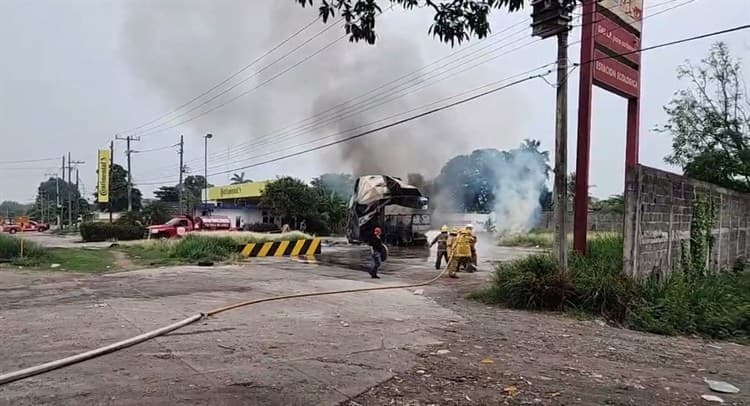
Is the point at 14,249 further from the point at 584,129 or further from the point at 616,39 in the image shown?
the point at 616,39

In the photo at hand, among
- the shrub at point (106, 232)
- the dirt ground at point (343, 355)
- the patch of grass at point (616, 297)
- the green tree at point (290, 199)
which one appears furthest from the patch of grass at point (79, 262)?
the green tree at point (290, 199)

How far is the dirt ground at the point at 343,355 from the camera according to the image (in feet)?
14.6

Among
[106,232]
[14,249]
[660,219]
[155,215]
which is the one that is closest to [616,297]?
[660,219]

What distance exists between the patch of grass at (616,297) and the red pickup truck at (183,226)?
20.0 m

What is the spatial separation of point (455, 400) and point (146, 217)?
4475cm

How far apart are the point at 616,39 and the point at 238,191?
4163cm

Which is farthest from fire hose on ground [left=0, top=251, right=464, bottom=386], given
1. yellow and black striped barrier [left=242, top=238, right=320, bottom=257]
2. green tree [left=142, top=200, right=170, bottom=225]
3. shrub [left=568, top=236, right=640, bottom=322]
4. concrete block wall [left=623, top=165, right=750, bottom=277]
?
green tree [left=142, top=200, right=170, bottom=225]

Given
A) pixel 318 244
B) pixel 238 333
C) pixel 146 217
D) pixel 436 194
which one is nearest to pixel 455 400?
pixel 238 333

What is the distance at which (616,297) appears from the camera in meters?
8.98

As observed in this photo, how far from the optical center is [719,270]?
581 inches

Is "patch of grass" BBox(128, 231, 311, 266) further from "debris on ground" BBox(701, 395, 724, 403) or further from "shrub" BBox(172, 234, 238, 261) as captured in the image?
"debris on ground" BBox(701, 395, 724, 403)

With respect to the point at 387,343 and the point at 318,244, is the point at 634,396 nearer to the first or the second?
the point at 387,343

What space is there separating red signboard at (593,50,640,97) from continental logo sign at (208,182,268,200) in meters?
32.6

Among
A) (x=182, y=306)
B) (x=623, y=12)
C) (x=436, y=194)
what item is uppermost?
(x=623, y=12)
